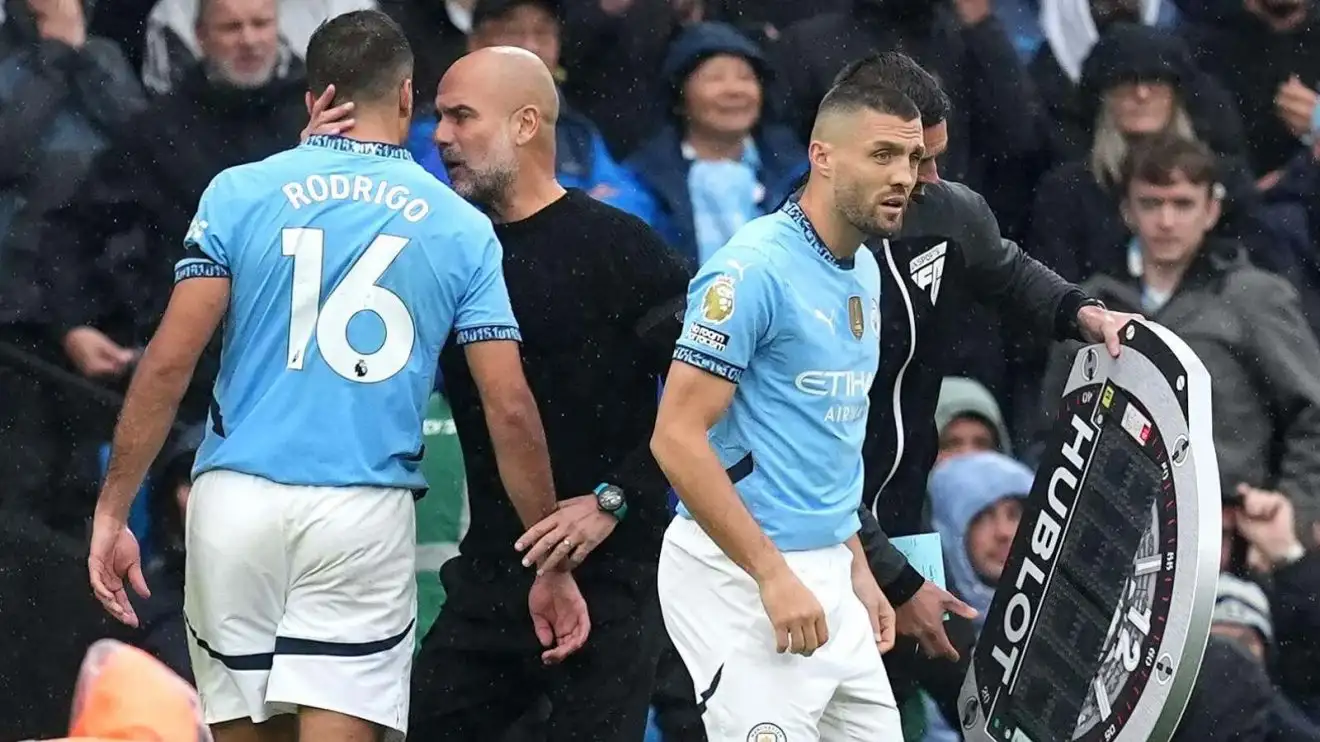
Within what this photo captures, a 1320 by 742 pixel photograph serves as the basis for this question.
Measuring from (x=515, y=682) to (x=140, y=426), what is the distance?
1.17m

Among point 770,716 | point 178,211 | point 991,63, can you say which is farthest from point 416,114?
point 770,716

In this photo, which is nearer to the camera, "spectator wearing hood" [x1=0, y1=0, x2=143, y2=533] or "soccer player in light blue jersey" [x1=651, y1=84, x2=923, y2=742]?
"soccer player in light blue jersey" [x1=651, y1=84, x2=923, y2=742]

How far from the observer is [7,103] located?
6484 millimetres

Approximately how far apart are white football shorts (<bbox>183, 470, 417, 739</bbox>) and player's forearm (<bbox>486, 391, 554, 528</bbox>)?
0.89ft

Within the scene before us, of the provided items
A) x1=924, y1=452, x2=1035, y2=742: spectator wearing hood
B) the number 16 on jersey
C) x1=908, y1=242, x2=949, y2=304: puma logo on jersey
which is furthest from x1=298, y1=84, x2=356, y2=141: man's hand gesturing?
x1=924, y1=452, x2=1035, y2=742: spectator wearing hood

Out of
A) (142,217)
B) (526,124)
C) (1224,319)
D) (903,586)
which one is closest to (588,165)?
(142,217)

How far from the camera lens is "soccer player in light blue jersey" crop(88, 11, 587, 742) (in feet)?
15.3

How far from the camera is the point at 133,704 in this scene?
473cm

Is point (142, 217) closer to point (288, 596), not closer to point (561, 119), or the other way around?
point (561, 119)

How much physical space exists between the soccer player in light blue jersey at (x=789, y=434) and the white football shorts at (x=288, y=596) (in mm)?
612

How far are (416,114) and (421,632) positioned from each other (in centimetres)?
155

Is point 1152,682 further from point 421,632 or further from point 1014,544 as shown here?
point 421,632

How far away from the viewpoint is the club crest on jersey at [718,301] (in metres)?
4.51

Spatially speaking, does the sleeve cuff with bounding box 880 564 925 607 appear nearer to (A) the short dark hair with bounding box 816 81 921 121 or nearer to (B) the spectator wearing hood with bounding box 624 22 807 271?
(A) the short dark hair with bounding box 816 81 921 121
